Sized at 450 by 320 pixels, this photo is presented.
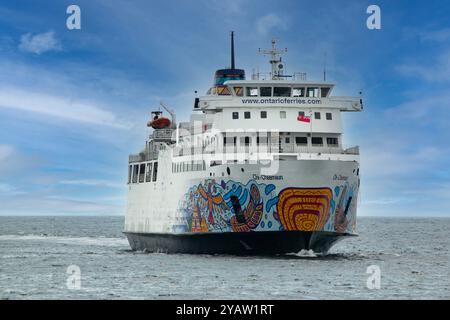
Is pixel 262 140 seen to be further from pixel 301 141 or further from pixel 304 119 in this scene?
pixel 304 119

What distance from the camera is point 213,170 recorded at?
127 feet

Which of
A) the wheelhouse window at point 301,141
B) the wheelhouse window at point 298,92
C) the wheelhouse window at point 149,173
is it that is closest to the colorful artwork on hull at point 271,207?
the wheelhouse window at point 301,141

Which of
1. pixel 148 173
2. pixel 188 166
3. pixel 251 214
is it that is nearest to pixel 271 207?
pixel 251 214

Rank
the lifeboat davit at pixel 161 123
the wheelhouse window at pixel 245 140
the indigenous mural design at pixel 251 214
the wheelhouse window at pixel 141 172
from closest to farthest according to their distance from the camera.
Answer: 1. the indigenous mural design at pixel 251 214
2. the wheelhouse window at pixel 245 140
3. the wheelhouse window at pixel 141 172
4. the lifeboat davit at pixel 161 123

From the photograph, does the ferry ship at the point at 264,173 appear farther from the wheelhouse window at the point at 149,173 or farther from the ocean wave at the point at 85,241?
the ocean wave at the point at 85,241

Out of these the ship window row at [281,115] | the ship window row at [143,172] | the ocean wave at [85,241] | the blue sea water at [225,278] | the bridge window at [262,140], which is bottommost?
the blue sea water at [225,278]

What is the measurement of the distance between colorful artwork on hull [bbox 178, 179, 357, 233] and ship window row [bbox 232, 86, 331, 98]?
16.8 ft

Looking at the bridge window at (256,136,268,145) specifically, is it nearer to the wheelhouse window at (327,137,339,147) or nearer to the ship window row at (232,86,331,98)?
the ship window row at (232,86,331,98)

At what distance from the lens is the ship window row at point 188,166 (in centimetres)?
4009

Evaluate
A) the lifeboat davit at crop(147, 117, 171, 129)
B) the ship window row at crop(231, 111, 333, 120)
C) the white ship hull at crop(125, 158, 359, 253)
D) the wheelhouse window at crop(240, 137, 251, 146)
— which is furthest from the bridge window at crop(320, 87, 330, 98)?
the lifeboat davit at crop(147, 117, 171, 129)

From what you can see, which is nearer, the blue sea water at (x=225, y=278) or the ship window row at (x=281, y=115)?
the blue sea water at (x=225, y=278)

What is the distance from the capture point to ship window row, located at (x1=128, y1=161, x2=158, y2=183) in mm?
49062

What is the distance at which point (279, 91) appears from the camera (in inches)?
1610
